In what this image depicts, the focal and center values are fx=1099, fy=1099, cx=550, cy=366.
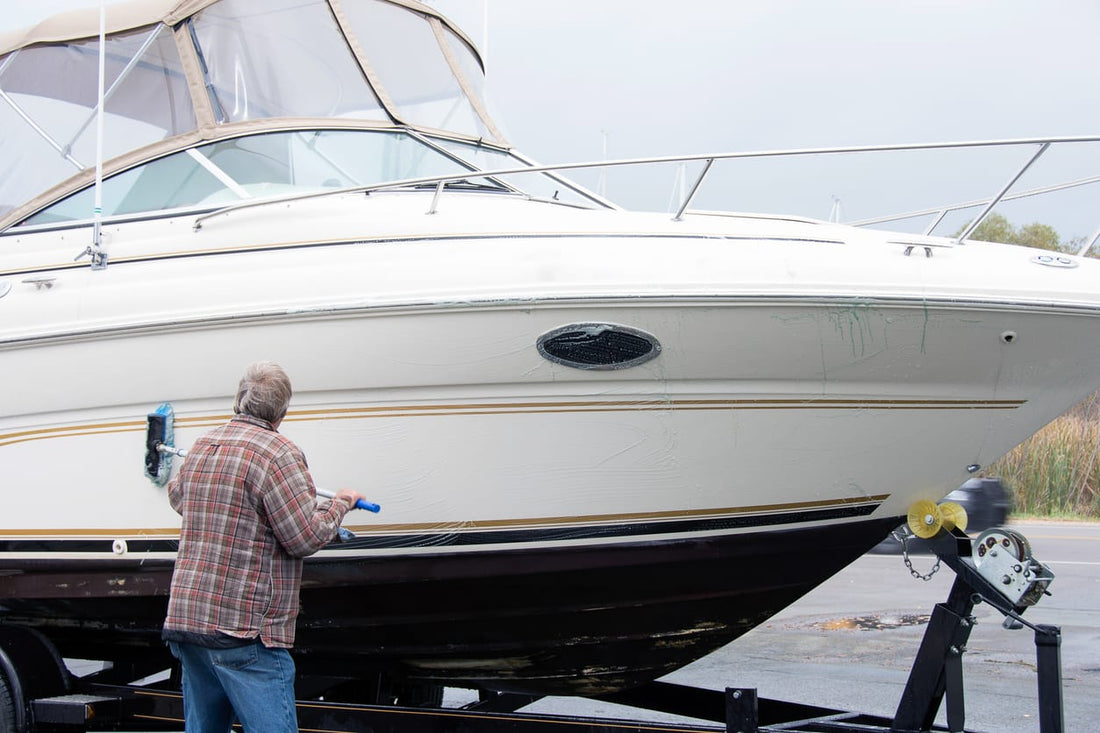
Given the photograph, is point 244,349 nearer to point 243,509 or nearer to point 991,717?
point 243,509

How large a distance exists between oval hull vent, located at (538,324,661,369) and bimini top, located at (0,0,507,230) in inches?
66.2

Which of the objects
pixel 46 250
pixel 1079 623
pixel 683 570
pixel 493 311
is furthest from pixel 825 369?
pixel 1079 623

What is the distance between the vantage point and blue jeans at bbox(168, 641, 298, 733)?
288cm

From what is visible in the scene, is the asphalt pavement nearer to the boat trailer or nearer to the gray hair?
the boat trailer

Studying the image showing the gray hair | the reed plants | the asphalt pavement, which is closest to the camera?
the gray hair

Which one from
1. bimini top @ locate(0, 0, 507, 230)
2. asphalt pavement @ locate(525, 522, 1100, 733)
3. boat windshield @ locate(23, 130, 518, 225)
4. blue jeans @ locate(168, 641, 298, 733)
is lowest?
asphalt pavement @ locate(525, 522, 1100, 733)

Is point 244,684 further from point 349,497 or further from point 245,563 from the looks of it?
point 349,497

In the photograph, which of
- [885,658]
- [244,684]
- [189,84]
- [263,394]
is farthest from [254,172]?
[885,658]

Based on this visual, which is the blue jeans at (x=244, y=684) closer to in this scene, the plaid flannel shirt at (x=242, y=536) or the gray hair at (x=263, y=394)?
the plaid flannel shirt at (x=242, y=536)

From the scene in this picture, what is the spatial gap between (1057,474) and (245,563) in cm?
1465

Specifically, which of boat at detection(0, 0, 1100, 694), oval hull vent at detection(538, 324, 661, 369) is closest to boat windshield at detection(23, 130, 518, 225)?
boat at detection(0, 0, 1100, 694)

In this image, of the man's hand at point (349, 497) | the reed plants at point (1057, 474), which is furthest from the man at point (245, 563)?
the reed plants at point (1057, 474)

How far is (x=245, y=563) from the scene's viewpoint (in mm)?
2887

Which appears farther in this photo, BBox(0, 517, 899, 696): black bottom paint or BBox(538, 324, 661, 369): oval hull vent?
BBox(0, 517, 899, 696): black bottom paint
